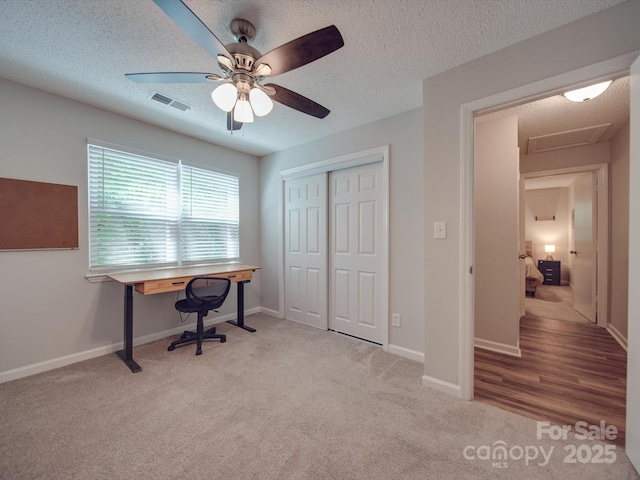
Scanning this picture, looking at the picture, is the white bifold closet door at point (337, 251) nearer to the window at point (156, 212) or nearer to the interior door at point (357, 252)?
the interior door at point (357, 252)

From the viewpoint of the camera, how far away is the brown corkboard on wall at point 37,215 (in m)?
2.20

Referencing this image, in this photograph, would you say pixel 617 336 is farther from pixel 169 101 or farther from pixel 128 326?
pixel 169 101

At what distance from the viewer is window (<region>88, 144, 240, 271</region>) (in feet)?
8.97

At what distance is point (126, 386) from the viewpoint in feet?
7.04

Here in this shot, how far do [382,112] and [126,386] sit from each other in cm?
341

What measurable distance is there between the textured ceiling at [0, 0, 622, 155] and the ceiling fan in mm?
250

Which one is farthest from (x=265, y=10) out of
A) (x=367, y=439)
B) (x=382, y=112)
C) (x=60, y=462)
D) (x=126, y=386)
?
(x=126, y=386)

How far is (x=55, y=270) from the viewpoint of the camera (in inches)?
96.3

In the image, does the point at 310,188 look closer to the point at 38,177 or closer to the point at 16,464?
the point at 38,177

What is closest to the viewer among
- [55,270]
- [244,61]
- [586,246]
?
[244,61]

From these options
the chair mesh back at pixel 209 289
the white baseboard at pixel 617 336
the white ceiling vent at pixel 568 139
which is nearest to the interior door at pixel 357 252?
the chair mesh back at pixel 209 289

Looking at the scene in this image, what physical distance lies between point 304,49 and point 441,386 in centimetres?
248

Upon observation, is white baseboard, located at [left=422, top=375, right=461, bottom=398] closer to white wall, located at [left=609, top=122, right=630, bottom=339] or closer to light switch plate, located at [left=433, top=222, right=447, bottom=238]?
light switch plate, located at [left=433, top=222, right=447, bottom=238]

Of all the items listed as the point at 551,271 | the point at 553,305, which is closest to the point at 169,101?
the point at 553,305
